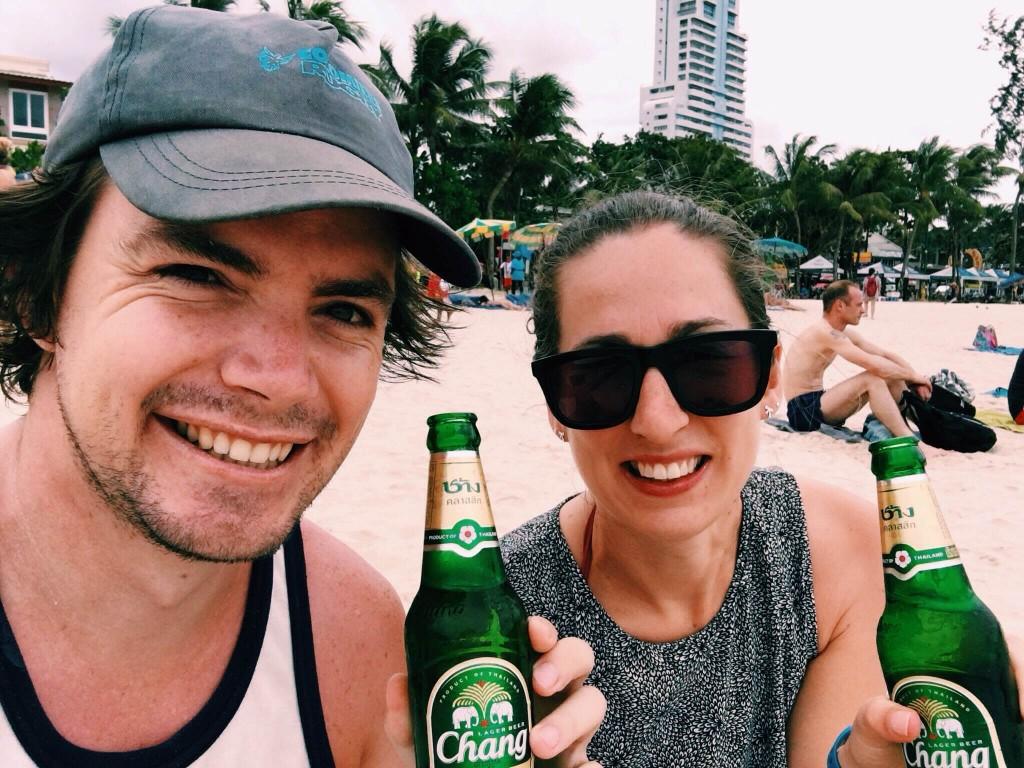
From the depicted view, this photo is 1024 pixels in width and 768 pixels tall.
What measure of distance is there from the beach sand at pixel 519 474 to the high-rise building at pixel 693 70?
137182 mm

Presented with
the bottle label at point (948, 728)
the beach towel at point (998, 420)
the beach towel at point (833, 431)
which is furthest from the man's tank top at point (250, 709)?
the beach towel at point (998, 420)

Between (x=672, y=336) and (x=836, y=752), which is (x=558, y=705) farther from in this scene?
(x=672, y=336)

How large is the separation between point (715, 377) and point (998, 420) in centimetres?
779

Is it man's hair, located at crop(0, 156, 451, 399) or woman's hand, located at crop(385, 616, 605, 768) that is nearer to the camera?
woman's hand, located at crop(385, 616, 605, 768)

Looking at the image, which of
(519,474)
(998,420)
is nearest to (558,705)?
(519,474)

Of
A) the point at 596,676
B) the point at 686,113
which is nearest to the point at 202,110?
the point at 596,676

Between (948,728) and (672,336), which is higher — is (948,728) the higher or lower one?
the lower one

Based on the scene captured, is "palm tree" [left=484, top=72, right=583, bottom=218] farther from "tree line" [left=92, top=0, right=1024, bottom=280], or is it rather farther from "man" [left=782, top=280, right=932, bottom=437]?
Result: "man" [left=782, top=280, right=932, bottom=437]

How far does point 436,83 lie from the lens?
97.4 ft

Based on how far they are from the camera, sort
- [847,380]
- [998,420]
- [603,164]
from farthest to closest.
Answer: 1. [603,164]
2. [998,420]
3. [847,380]

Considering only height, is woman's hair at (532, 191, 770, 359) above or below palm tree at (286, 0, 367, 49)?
below

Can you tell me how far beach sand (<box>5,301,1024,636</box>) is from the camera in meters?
4.06

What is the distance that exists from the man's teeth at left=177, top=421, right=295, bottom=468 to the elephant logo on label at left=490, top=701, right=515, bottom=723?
0.64m

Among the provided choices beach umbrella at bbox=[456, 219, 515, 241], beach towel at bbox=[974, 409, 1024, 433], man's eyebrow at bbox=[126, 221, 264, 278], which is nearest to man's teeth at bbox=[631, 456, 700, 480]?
man's eyebrow at bbox=[126, 221, 264, 278]
